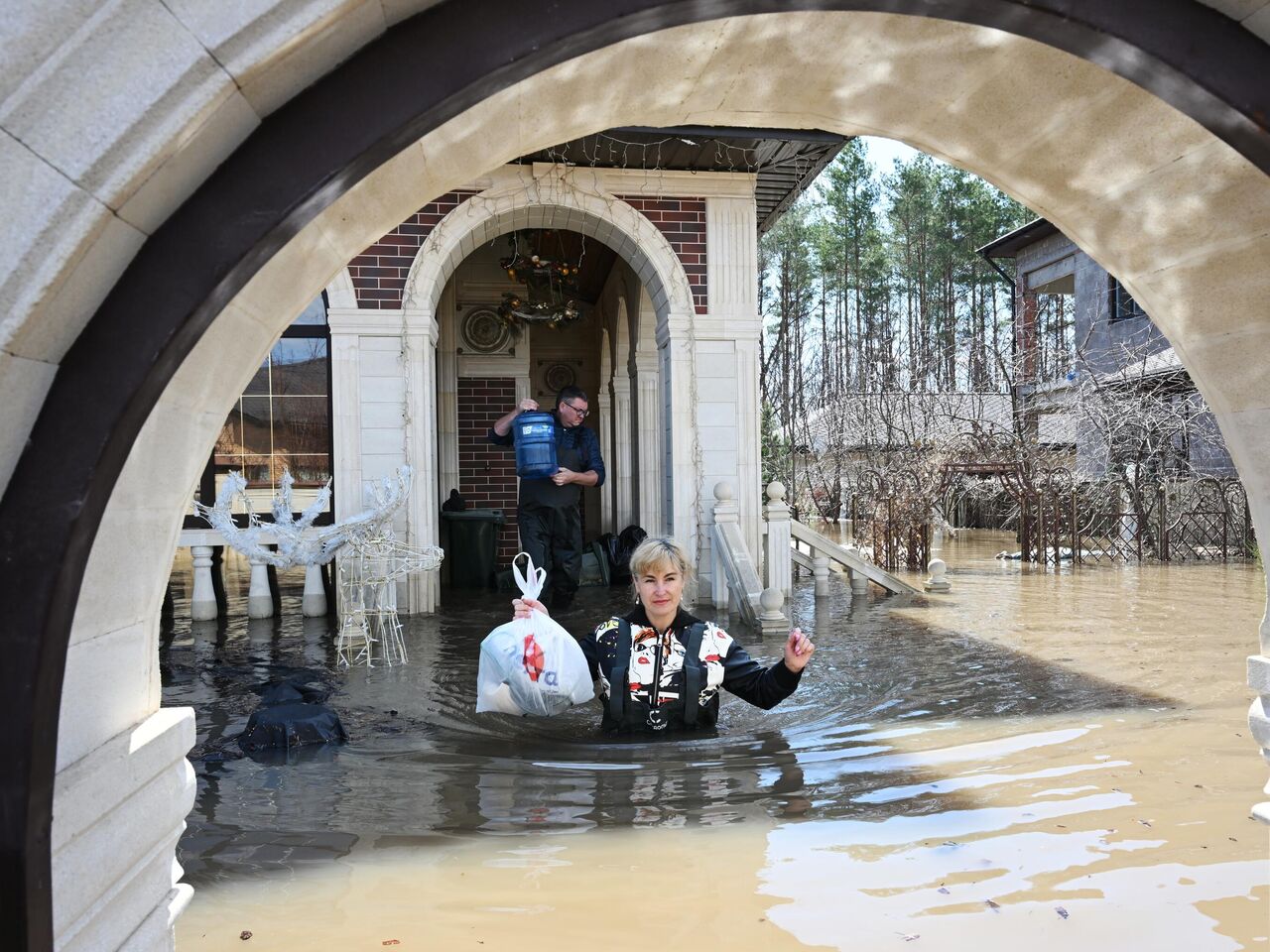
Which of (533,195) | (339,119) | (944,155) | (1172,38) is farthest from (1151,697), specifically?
(533,195)

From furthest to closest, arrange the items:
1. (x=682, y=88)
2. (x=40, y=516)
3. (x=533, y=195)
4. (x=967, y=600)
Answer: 1. (x=967, y=600)
2. (x=533, y=195)
3. (x=682, y=88)
4. (x=40, y=516)

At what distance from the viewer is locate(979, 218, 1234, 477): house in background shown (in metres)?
14.4

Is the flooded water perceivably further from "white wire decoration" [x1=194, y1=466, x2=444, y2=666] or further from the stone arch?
A: the stone arch

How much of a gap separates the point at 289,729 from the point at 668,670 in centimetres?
174

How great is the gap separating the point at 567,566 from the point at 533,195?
133 inches

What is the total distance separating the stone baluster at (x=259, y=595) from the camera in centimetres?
→ 894

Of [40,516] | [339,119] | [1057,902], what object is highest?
[339,119]

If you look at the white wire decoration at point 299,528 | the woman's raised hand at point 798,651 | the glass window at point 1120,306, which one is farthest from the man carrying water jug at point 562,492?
the glass window at point 1120,306

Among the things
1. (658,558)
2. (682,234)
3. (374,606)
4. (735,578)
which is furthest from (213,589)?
(658,558)

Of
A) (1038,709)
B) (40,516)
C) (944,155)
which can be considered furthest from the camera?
(1038,709)

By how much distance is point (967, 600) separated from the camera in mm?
9742

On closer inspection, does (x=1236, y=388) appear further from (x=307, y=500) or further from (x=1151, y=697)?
(x=307, y=500)

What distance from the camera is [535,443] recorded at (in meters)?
7.89

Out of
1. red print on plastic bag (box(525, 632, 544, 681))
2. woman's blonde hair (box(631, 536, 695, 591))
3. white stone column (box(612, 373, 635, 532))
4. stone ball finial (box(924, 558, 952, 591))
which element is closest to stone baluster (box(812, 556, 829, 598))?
stone ball finial (box(924, 558, 952, 591))
